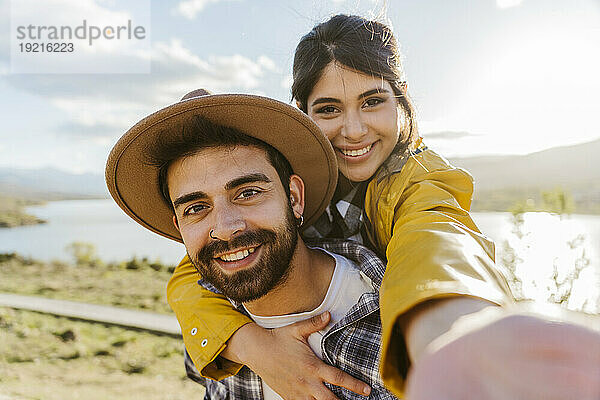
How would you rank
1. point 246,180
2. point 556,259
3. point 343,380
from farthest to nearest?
point 556,259
point 246,180
point 343,380

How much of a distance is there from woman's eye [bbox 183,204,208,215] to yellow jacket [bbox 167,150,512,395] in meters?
0.37

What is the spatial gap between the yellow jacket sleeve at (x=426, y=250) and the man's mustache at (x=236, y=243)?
0.35m

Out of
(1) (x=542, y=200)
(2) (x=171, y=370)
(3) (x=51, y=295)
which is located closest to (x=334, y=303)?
(1) (x=542, y=200)

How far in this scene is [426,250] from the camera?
36.8 inches

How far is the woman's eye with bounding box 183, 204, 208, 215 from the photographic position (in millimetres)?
1578

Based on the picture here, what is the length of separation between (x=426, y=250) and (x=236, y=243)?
2.32ft

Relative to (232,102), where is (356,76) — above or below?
above

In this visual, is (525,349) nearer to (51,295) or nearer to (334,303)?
(334,303)

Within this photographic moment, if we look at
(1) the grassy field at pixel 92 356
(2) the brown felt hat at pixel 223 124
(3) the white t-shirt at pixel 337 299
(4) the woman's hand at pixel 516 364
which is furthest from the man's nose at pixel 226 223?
(1) the grassy field at pixel 92 356

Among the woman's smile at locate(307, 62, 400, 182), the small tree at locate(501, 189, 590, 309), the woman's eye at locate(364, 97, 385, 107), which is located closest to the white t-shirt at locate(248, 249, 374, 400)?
the woman's smile at locate(307, 62, 400, 182)

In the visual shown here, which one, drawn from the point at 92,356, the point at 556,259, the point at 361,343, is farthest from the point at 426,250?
the point at 92,356

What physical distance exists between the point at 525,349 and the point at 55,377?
281 inches

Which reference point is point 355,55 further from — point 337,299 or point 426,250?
point 426,250

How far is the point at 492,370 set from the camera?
49 cm
